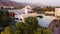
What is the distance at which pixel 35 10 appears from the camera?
6.18ft

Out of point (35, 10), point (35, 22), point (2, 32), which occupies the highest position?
point (35, 10)

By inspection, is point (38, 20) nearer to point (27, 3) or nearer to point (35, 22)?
point (35, 22)

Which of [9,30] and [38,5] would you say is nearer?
[9,30]

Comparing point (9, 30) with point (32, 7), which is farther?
point (32, 7)

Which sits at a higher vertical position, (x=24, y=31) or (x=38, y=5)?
(x=38, y=5)

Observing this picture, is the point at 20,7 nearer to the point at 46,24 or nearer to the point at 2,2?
the point at 2,2

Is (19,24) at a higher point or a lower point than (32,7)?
lower

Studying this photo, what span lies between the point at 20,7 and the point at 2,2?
253mm

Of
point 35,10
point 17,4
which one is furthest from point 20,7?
point 35,10

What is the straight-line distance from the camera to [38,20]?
1840 millimetres

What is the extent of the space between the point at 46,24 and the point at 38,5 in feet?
0.92

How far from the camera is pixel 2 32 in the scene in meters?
1.78

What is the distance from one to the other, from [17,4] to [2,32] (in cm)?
43

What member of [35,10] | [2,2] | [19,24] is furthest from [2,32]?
[35,10]
